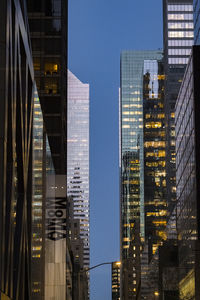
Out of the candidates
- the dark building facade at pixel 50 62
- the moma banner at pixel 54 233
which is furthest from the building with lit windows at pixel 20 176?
the dark building facade at pixel 50 62

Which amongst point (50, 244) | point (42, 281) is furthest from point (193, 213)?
point (42, 281)

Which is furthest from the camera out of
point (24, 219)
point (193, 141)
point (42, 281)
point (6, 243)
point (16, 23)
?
point (193, 141)

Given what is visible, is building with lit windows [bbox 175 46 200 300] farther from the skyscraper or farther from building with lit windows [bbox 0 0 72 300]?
the skyscraper

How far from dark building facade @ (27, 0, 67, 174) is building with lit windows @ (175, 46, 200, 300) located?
1368cm

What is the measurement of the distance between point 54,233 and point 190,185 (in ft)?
77.7

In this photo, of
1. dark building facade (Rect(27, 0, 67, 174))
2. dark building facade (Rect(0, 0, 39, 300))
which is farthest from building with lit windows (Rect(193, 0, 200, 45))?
dark building facade (Rect(0, 0, 39, 300))

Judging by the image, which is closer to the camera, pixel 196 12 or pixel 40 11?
pixel 40 11

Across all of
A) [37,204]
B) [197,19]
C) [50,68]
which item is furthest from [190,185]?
[37,204]

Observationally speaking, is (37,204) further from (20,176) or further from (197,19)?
(197,19)

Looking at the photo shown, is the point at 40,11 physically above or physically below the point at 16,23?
above

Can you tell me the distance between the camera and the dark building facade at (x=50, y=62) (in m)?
65.0

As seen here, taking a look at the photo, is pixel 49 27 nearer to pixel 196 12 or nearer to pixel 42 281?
pixel 196 12

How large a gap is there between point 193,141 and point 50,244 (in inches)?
960

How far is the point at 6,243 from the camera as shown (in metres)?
21.7
